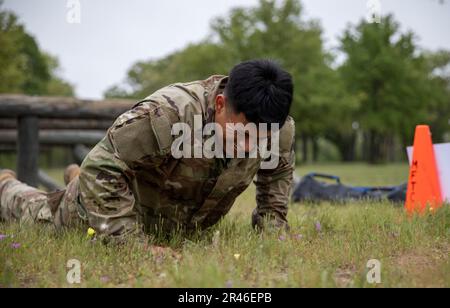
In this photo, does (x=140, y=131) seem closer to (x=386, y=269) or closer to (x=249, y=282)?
(x=249, y=282)

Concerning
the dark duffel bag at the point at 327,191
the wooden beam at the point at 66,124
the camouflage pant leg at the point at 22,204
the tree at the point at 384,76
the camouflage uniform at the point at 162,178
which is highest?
the tree at the point at 384,76

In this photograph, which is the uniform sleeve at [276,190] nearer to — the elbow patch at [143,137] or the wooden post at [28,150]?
the elbow patch at [143,137]

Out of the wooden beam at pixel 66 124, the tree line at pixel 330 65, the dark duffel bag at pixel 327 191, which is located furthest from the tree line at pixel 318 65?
the dark duffel bag at pixel 327 191

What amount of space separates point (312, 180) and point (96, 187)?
4.28 m

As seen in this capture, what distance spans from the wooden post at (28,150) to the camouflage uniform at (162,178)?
3837 mm

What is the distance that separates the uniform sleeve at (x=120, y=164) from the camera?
119 inches

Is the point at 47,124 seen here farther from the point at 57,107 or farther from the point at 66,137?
the point at 57,107

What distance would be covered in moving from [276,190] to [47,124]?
689 centimetres

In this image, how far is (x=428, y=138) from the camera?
4.62 metres

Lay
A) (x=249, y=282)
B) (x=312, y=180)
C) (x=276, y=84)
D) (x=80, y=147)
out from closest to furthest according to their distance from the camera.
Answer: (x=249, y=282) < (x=276, y=84) < (x=312, y=180) < (x=80, y=147)

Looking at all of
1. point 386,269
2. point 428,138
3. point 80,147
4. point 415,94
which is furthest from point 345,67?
point 386,269

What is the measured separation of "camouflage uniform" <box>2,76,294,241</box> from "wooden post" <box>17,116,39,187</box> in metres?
3.84

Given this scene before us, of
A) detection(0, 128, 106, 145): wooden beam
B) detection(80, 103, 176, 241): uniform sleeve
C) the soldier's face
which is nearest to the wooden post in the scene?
detection(0, 128, 106, 145): wooden beam
